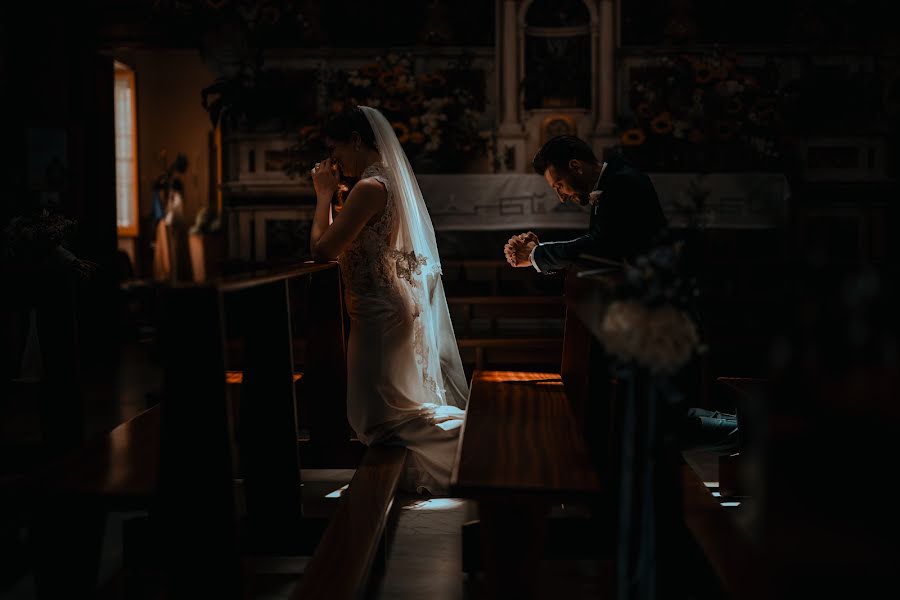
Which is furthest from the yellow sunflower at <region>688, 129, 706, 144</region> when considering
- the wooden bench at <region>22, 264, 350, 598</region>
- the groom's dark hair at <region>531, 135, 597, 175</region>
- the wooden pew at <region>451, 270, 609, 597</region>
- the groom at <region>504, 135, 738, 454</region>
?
the wooden bench at <region>22, 264, 350, 598</region>

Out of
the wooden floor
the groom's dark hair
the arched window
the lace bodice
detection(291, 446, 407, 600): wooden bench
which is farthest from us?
the arched window

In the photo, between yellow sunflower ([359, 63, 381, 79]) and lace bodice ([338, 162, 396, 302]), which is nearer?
lace bodice ([338, 162, 396, 302])

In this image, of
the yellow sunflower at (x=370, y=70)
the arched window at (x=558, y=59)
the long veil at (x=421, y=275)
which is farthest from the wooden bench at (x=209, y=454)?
the arched window at (x=558, y=59)

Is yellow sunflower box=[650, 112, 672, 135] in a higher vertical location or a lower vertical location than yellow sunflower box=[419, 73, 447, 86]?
lower

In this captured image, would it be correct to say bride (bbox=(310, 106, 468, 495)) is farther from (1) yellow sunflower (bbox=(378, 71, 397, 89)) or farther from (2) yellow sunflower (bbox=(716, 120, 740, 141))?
(2) yellow sunflower (bbox=(716, 120, 740, 141))

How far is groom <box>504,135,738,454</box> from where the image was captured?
136 inches

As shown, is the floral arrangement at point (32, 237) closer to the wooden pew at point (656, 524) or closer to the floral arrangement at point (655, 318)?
the wooden pew at point (656, 524)

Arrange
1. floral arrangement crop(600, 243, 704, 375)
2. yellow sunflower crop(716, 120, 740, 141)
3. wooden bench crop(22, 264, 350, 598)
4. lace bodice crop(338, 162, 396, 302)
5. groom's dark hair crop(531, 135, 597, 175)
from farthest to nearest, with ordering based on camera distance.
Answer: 1. yellow sunflower crop(716, 120, 740, 141)
2. lace bodice crop(338, 162, 396, 302)
3. groom's dark hair crop(531, 135, 597, 175)
4. wooden bench crop(22, 264, 350, 598)
5. floral arrangement crop(600, 243, 704, 375)

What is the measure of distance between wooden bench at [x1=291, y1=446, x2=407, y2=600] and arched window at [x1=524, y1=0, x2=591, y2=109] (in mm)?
4405

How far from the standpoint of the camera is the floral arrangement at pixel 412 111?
675cm

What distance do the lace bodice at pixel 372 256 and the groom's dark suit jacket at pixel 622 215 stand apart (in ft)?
2.83

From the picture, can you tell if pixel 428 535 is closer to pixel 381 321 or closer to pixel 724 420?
pixel 381 321

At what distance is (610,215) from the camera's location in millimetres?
3479

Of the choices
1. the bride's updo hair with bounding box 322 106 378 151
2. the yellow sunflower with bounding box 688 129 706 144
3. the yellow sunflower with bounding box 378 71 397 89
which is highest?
the yellow sunflower with bounding box 378 71 397 89
